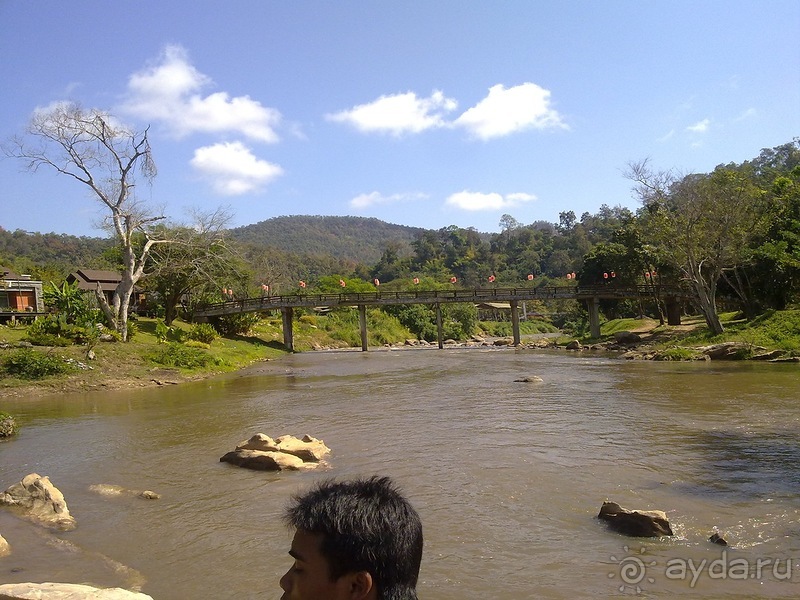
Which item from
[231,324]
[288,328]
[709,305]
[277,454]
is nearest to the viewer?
[277,454]

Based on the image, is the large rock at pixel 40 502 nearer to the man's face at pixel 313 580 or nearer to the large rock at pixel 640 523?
the large rock at pixel 640 523

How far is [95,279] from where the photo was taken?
47438 mm

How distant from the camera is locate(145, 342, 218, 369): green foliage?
2784cm

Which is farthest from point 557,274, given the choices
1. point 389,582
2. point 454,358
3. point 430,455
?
point 389,582

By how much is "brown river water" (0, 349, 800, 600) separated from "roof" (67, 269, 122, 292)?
2971 cm

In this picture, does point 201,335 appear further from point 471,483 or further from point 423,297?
point 471,483

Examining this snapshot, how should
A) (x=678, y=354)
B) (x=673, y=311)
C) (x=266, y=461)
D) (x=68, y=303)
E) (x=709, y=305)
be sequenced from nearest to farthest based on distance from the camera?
(x=266, y=461) < (x=678, y=354) < (x=68, y=303) < (x=709, y=305) < (x=673, y=311)

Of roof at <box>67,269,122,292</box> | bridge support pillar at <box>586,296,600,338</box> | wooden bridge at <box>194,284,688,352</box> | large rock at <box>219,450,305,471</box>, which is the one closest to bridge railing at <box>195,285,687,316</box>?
wooden bridge at <box>194,284,688,352</box>

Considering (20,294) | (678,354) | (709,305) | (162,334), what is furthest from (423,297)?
(20,294)

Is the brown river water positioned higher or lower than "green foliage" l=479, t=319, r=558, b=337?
higher

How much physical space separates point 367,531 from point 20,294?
43.1 metres

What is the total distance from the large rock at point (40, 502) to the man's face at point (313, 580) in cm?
696

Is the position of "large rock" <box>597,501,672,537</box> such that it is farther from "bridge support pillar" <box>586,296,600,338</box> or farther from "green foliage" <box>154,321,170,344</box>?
"bridge support pillar" <box>586,296,600,338</box>

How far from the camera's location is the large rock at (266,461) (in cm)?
1003
